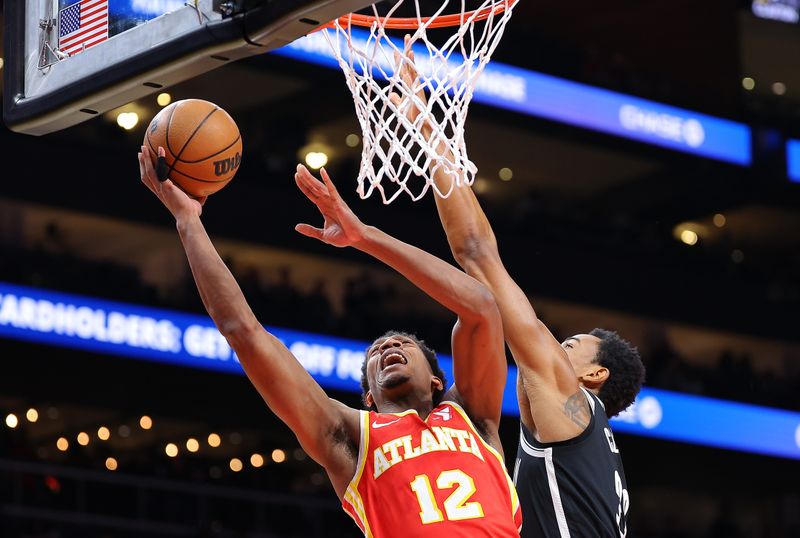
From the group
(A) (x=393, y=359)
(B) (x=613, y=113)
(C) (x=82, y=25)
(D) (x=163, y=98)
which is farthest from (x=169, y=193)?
(B) (x=613, y=113)

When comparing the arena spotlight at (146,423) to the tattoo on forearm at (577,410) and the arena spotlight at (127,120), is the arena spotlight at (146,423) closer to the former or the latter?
the arena spotlight at (127,120)

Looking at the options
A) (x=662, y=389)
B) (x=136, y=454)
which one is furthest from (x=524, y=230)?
(x=136, y=454)

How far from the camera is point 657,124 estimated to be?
714 inches

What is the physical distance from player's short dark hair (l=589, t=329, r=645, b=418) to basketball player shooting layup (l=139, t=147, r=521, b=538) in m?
0.61

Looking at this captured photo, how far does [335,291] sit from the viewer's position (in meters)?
19.3

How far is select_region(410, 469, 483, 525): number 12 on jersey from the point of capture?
12.5 feet

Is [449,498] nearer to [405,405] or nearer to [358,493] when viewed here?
[358,493]

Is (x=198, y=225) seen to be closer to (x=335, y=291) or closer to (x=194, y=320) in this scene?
(x=194, y=320)

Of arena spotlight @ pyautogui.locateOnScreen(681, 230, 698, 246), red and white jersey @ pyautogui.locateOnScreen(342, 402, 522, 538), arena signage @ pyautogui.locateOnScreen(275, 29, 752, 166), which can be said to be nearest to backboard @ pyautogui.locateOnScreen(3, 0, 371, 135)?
red and white jersey @ pyautogui.locateOnScreen(342, 402, 522, 538)

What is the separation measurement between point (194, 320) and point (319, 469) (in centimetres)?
484

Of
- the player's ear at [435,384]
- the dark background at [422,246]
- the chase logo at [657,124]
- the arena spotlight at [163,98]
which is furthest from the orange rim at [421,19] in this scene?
the chase logo at [657,124]

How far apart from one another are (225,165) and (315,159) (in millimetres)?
13317

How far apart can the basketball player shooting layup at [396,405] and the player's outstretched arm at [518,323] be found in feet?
0.52

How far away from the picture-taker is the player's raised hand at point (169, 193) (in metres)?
3.76
